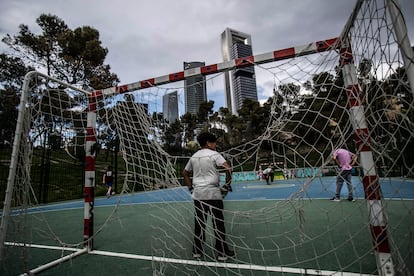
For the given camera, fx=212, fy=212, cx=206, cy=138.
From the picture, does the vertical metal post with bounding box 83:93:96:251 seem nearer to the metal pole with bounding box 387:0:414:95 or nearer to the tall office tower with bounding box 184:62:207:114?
the tall office tower with bounding box 184:62:207:114

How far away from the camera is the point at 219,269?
215cm

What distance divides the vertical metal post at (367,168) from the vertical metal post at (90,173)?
3262 mm

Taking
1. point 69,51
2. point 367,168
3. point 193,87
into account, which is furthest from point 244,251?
point 69,51

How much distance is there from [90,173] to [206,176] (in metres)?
1.80

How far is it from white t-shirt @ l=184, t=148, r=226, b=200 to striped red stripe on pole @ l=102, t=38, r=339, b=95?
1.13 m

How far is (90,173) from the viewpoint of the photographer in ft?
10.2

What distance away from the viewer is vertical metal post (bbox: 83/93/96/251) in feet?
9.70

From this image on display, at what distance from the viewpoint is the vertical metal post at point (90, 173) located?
2957mm

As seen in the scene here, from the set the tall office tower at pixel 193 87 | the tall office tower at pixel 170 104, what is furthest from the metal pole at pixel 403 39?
the tall office tower at pixel 170 104

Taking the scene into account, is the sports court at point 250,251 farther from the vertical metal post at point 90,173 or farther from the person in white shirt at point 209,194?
the vertical metal post at point 90,173

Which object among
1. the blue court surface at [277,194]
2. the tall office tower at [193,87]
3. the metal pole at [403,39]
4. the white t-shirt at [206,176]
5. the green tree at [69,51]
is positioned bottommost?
the blue court surface at [277,194]

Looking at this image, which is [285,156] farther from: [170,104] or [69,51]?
[69,51]

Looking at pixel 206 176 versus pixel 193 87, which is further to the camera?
pixel 193 87

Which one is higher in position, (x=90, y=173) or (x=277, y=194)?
(x=90, y=173)
